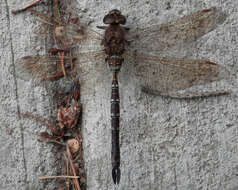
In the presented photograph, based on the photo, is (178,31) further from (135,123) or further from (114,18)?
(135,123)

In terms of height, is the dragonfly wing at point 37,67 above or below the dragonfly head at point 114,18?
below

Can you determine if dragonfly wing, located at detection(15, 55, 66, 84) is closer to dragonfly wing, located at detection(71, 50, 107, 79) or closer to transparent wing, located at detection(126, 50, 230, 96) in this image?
dragonfly wing, located at detection(71, 50, 107, 79)

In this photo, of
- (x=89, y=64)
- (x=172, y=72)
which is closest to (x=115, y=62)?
(x=89, y=64)

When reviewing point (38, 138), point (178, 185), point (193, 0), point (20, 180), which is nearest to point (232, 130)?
point (178, 185)

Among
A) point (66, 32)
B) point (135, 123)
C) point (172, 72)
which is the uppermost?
point (66, 32)

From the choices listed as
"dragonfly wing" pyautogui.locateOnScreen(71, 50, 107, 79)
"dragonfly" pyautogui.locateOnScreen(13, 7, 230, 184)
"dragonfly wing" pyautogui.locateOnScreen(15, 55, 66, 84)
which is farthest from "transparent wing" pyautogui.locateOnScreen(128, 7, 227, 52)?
"dragonfly wing" pyautogui.locateOnScreen(15, 55, 66, 84)

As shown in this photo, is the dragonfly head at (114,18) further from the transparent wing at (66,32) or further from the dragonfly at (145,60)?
the transparent wing at (66,32)

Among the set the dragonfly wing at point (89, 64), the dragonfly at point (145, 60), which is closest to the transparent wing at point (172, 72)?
the dragonfly at point (145, 60)
